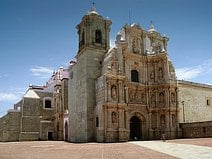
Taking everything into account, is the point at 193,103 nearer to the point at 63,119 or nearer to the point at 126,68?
the point at 126,68

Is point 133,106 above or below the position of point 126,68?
below

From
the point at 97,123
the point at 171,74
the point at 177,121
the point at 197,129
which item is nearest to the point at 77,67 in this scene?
the point at 97,123

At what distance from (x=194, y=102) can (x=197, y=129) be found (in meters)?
8.40

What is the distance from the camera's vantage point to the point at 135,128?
98.7 ft

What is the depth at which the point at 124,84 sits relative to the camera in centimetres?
2833

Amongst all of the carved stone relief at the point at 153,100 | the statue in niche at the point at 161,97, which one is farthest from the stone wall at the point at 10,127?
the statue in niche at the point at 161,97

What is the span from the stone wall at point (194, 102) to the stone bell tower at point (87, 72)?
11730 mm

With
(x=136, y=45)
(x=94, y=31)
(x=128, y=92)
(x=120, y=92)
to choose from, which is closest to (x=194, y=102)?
(x=128, y=92)

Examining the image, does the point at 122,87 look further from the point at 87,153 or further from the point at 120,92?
the point at 87,153

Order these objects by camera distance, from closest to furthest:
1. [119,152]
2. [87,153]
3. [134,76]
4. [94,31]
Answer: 1. [87,153]
2. [119,152]
3. [134,76]
4. [94,31]

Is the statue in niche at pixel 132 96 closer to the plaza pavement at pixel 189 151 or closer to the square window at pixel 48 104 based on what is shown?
the plaza pavement at pixel 189 151

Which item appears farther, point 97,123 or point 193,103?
point 193,103

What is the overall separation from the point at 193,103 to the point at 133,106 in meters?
10.7

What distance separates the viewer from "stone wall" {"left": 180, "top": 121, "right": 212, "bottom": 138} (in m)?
25.9
